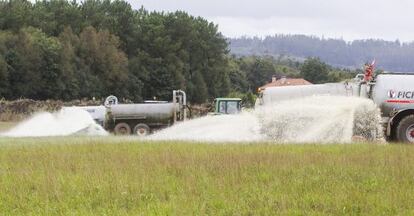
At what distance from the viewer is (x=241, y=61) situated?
141625mm

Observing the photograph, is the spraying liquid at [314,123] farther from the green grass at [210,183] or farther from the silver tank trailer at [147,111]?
the silver tank trailer at [147,111]

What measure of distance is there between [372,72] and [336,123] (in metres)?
3.18

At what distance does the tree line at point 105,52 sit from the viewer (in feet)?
240

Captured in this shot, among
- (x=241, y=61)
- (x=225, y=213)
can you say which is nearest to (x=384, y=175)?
(x=225, y=213)

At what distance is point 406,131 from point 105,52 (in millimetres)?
67350

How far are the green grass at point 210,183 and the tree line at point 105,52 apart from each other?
2343 inches

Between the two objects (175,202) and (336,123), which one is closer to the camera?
(175,202)

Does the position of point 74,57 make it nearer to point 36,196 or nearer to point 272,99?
point 272,99

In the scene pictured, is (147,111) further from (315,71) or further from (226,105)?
(315,71)

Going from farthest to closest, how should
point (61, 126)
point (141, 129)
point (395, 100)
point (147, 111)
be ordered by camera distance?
point (147, 111) → point (141, 129) → point (61, 126) → point (395, 100)

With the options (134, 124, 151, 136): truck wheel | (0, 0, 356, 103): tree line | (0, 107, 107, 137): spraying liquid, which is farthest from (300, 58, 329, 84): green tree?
(0, 107, 107, 137): spraying liquid

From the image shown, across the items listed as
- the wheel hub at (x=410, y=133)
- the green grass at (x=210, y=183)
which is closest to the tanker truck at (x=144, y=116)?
the wheel hub at (x=410, y=133)

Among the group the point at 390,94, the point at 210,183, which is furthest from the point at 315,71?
the point at 210,183

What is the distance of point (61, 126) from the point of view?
28219 millimetres
